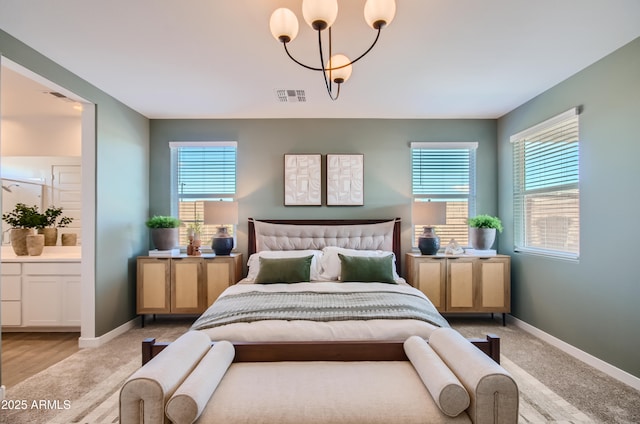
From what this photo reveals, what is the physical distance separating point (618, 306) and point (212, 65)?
406 cm

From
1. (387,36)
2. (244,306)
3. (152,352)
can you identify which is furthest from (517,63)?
(152,352)

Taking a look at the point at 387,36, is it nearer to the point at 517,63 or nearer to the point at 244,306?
the point at 517,63

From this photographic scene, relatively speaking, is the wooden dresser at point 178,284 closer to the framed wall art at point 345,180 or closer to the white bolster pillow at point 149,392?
the framed wall art at point 345,180

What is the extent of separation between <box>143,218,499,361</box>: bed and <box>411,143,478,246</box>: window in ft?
2.20

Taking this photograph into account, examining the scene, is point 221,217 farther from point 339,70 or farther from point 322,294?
point 339,70

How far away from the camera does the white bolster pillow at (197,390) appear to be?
1337 mm

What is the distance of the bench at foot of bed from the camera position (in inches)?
54.2

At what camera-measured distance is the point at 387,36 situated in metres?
2.42

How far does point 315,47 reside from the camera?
259 cm

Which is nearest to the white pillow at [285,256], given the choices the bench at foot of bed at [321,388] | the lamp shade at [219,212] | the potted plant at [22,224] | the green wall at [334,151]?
the lamp shade at [219,212]

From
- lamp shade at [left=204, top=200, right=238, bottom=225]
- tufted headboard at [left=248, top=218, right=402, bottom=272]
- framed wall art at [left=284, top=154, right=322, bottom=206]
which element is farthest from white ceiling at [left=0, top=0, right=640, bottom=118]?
tufted headboard at [left=248, top=218, right=402, bottom=272]

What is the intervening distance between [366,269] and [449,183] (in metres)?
2.03

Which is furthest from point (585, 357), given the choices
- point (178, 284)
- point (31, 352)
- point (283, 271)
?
point (31, 352)

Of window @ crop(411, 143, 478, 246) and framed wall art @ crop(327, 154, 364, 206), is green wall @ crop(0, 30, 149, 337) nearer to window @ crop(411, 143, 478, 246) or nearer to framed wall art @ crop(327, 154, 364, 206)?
framed wall art @ crop(327, 154, 364, 206)
